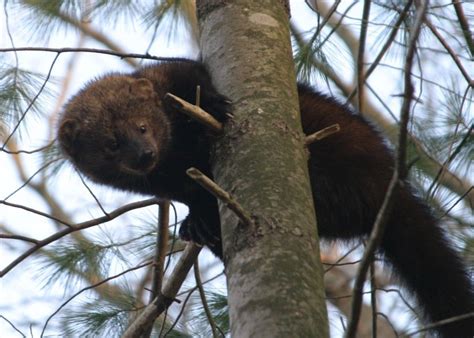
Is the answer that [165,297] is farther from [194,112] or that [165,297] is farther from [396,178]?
[396,178]

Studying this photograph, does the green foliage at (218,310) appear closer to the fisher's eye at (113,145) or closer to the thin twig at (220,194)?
the fisher's eye at (113,145)

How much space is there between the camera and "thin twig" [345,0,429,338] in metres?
1.51

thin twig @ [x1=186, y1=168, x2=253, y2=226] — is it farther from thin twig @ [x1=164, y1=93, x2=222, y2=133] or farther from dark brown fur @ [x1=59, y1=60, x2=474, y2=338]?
dark brown fur @ [x1=59, y1=60, x2=474, y2=338]

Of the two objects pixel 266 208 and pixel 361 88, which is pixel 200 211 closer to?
pixel 361 88

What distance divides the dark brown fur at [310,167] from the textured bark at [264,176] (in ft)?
1.69

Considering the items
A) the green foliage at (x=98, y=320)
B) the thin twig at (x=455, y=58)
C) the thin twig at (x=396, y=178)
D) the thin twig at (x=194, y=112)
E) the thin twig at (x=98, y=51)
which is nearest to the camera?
the thin twig at (x=396, y=178)

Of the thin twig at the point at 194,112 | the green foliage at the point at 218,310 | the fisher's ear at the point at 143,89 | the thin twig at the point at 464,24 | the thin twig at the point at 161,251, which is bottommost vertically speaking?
the green foliage at the point at 218,310

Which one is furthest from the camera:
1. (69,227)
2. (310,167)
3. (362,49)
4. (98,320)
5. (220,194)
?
(98,320)

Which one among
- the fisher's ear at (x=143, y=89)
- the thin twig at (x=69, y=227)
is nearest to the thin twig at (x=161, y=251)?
the thin twig at (x=69, y=227)

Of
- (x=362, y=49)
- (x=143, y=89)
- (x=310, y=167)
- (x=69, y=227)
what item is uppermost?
(x=143, y=89)

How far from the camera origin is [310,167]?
3.54m

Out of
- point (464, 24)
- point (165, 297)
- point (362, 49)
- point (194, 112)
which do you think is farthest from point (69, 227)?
point (464, 24)

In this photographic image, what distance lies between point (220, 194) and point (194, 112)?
0.48m

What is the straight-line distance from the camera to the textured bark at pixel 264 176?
6.44ft
